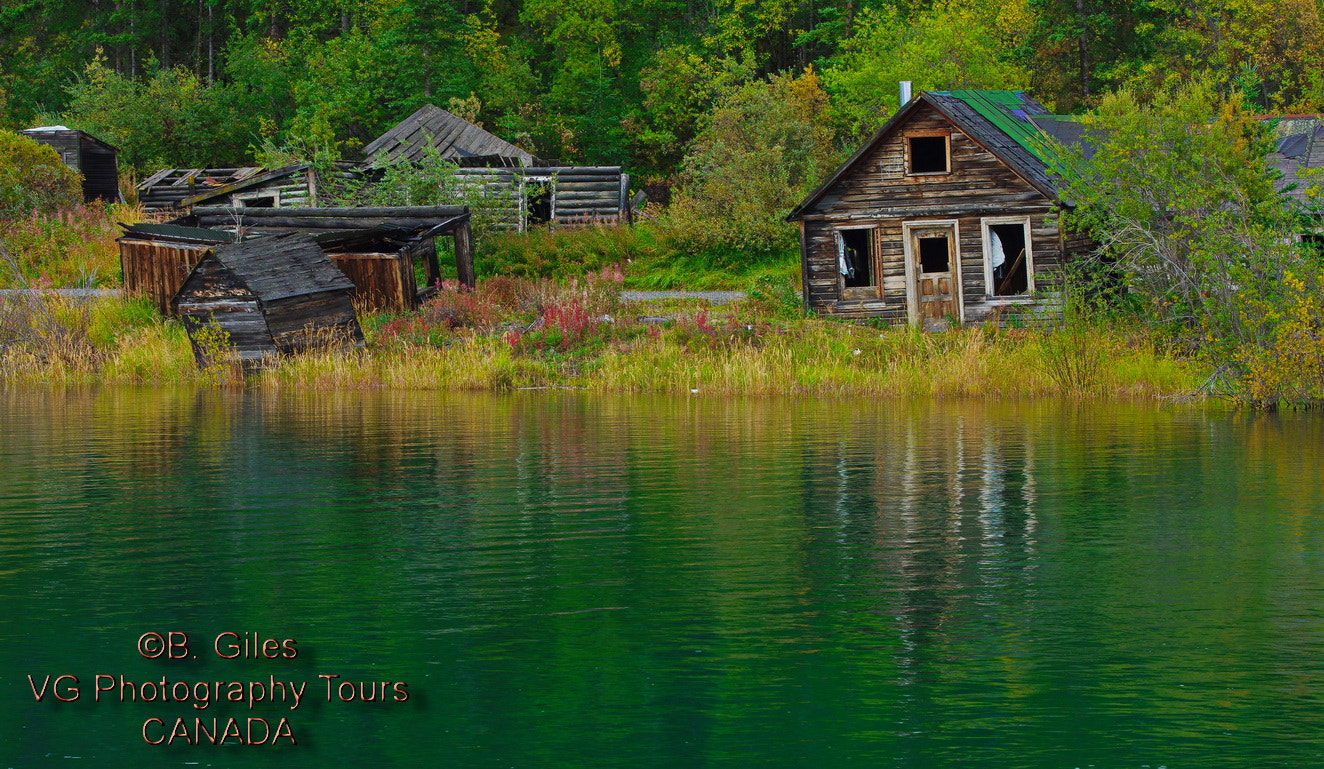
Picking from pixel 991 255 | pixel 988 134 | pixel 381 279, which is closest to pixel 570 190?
pixel 381 279

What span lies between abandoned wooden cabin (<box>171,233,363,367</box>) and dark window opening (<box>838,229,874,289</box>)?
12.2m

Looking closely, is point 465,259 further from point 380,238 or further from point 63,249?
point 63,249

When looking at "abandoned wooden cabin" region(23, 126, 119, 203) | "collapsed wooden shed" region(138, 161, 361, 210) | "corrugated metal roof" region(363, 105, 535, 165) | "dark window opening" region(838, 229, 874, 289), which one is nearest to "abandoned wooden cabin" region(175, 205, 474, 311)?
"collapsed wooden shed" region(138, 161, 361, 210)

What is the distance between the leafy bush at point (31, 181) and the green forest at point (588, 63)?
21.1ft

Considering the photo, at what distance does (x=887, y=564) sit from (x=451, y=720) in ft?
15.4

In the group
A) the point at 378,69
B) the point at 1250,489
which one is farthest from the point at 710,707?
the point at 378,69

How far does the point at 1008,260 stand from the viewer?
35.1 m

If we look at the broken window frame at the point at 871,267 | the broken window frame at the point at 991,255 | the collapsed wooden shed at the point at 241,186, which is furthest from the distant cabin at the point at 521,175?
the broken window frame at the point at 991,255

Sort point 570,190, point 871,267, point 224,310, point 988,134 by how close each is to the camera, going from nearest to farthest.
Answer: point 224,310 < point 988,134 < point 871,267 < point 570,190

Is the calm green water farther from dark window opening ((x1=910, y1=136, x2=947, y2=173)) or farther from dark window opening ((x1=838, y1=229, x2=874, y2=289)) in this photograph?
dark window opening ((x1=910, y1=136, x2=947, y2=173))

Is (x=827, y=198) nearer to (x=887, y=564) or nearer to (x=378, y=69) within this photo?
(x=887, y=564)

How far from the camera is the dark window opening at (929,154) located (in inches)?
1344

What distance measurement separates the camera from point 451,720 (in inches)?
297

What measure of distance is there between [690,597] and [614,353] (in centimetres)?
1950
